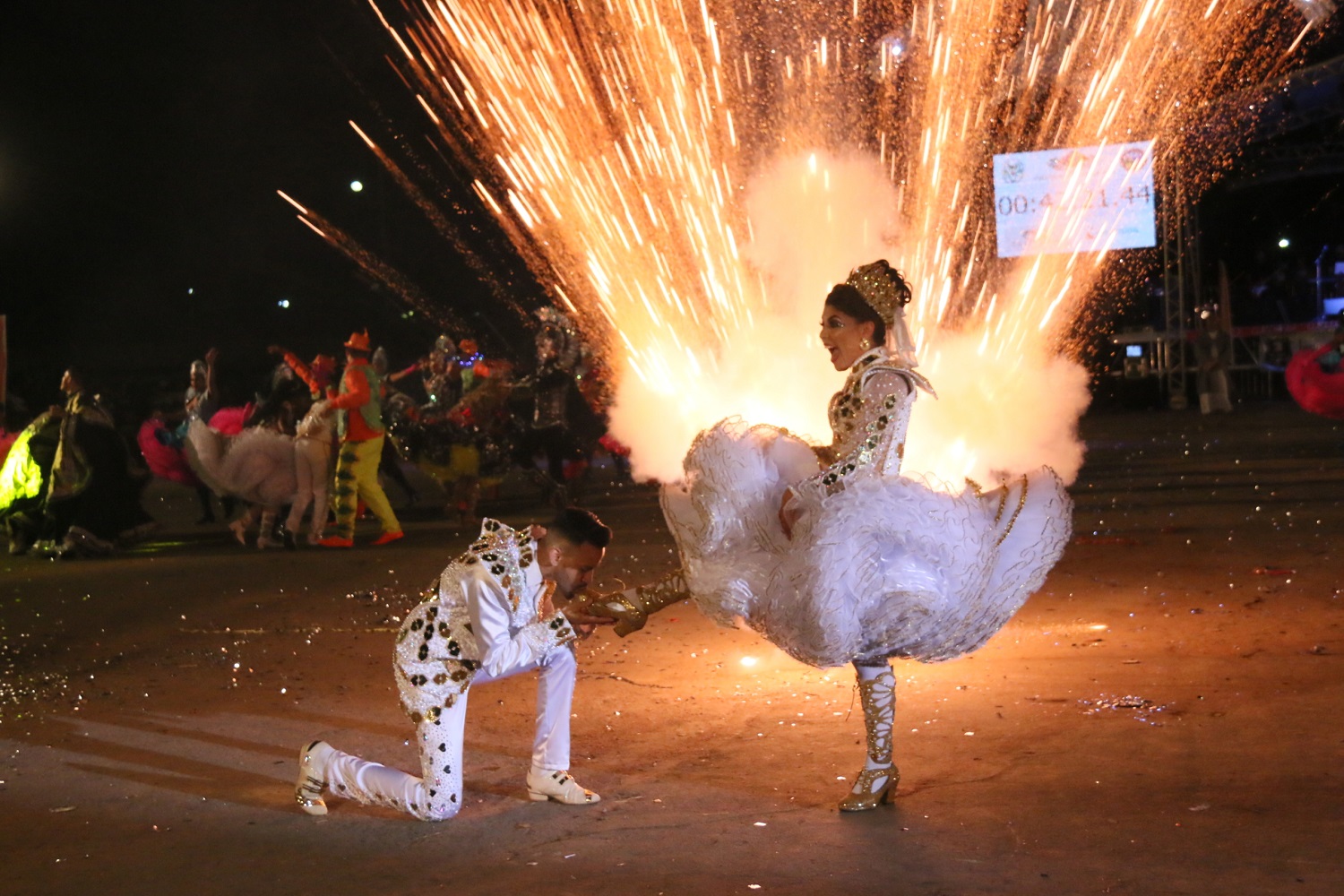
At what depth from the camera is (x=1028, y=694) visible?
629 cm

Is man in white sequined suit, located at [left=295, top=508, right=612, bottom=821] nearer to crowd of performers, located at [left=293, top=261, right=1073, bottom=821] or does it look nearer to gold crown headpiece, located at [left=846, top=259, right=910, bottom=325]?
crowd of performers, located at [left=293, top=261, right=1073, bottom=821]

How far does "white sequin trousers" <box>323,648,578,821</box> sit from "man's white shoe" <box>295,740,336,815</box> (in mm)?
26

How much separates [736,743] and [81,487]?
998 centimetres

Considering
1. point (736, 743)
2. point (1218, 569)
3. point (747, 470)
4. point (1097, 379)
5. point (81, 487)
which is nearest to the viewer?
point (747, 470)

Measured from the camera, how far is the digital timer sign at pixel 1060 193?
824 inches

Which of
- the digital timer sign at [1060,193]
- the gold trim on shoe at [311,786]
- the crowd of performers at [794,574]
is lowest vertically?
the gold trim on shoe at [311,786]

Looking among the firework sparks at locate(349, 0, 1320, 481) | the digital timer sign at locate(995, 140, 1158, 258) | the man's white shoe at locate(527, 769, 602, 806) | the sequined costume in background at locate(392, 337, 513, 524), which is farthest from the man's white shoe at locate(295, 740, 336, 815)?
the digital timer sign at locate(995, 140, 1158, 258)

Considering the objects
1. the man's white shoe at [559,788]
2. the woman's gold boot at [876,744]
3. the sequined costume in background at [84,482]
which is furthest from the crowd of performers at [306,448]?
the woman's gold boot at [876,744]

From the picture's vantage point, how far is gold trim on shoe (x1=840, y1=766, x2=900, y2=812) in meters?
4.72

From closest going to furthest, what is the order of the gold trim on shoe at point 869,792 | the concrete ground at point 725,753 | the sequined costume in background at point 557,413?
1. the concrete ground at point 725,753
2. the gold trim on shoe at point 869,792
3. the sequined costume in background at point 557,413

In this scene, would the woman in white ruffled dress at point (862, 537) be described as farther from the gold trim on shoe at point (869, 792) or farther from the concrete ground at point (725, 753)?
the concrete ground at point (725, 753)

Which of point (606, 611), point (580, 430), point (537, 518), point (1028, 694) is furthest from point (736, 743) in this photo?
point (580, 430)

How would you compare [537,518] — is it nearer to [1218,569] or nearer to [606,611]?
[1218,569]

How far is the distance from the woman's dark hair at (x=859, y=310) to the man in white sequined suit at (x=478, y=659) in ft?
4.03
